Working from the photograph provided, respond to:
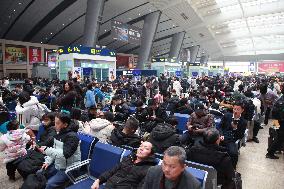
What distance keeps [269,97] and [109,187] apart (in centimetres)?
793

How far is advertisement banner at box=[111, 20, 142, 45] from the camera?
64.5 feet

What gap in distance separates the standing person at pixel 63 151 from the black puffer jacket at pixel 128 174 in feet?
2.37

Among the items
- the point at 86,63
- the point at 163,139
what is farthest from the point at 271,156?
the point at 86,63

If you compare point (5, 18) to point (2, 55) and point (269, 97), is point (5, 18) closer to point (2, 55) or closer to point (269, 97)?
point (2, 55)

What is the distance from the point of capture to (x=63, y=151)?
375 cm

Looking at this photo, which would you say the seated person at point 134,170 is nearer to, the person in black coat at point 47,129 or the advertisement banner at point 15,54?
the person in black coat at point 47,129

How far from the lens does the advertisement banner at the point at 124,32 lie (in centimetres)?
1967

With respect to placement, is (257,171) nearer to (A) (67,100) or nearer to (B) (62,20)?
(A) (67,100)

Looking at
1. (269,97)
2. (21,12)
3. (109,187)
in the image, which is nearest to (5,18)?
(21,12)

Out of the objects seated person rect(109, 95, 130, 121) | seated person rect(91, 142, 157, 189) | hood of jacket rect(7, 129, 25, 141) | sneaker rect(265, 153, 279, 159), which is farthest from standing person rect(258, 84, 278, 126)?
hood of jacket rect(7, 129, 25, 141)

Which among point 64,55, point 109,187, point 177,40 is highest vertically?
point 177,40

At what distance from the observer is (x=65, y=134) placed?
3.91m

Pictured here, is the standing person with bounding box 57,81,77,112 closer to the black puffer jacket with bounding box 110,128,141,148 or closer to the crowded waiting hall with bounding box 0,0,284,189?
the crowded waiting hall with bounding box 0,0,284,189

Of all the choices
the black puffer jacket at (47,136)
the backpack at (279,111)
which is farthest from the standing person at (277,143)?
the black puffer jacket at (47,136)
